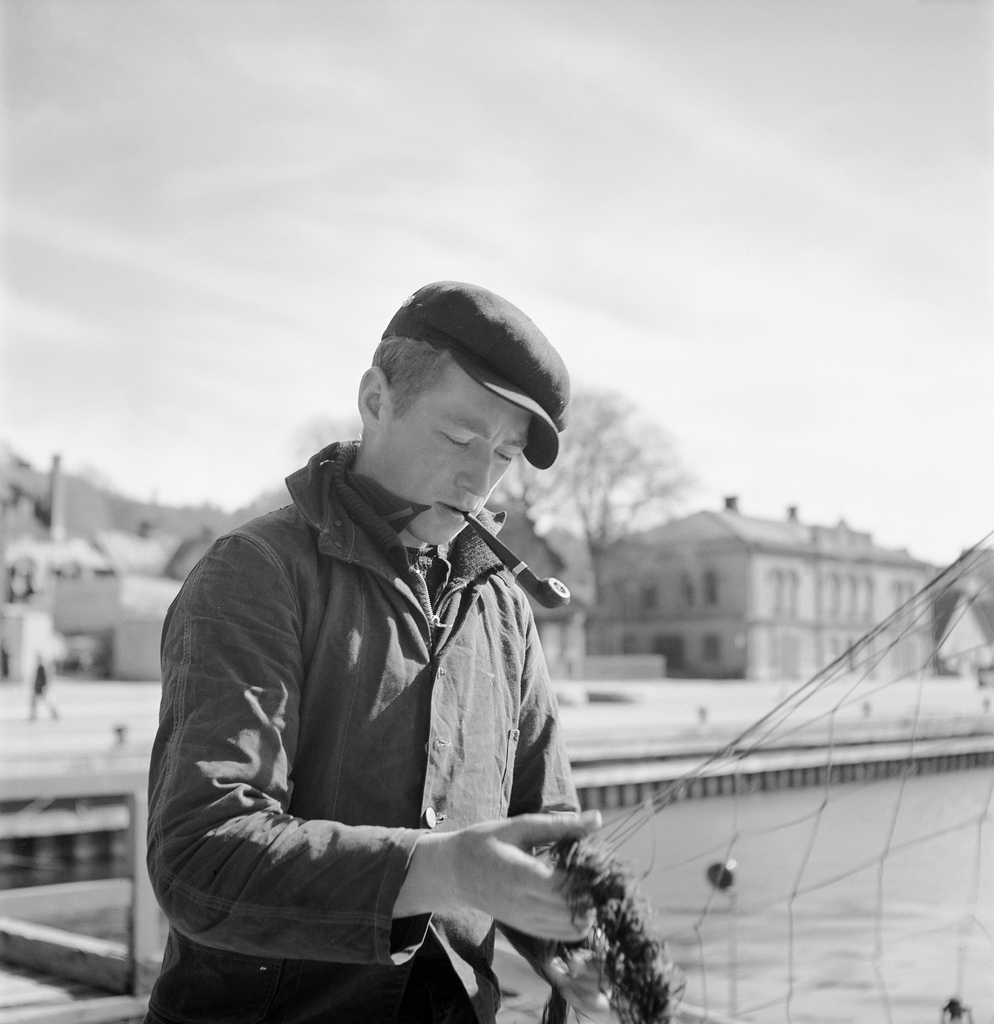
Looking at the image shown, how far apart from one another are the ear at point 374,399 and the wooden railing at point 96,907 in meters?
2.91

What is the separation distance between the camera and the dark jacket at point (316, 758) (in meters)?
1.13

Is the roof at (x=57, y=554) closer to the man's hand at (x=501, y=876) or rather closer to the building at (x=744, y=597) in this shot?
the building at (x=744, y=597)

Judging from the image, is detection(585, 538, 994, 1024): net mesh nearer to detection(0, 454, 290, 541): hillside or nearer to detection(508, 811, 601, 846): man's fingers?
detection(508, 811, 601, 846): man's fingers

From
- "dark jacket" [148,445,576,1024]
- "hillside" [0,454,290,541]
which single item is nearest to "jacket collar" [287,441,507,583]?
"dark jacket" [148,445,576,1024]

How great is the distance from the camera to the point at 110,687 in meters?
29.4

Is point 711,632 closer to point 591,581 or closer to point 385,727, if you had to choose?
point 591,581

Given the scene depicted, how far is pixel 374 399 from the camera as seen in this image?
1.50 meters

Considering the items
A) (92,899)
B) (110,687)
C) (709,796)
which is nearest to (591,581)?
(110,687)

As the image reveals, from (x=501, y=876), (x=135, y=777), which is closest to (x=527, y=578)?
(x=501, y=876)

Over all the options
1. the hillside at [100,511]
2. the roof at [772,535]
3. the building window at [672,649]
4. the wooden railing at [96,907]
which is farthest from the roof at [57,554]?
the wooden railing at [96,907]

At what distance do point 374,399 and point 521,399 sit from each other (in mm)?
220

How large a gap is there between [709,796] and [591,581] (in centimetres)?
2822

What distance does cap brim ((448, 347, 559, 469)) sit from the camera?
139 cm

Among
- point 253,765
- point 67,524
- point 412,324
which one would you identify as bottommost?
point 253,765
